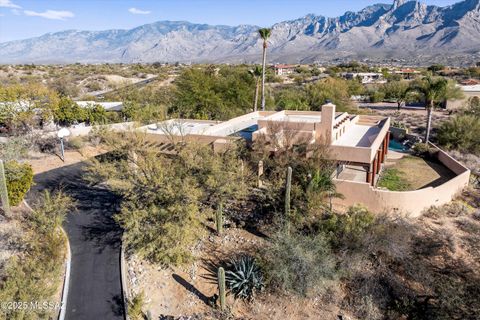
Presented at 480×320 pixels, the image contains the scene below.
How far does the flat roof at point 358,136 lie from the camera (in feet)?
84.1

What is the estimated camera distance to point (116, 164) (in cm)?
2019

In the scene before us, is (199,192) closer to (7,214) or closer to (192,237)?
(192,237)

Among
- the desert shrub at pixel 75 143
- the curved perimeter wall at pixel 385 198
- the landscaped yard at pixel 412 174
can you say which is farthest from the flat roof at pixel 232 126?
the desert shrub at pixel 75 143

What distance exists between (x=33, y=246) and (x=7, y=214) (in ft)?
12.2

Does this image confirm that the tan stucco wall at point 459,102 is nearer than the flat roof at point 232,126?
No

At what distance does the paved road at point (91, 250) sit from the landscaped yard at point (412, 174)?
18.6m

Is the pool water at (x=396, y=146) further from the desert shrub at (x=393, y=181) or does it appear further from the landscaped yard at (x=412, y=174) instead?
the desert shrub at (x=393, y=181)

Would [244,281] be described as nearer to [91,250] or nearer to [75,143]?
[91,250]

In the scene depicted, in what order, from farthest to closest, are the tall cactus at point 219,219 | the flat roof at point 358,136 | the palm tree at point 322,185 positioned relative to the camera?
the flat roof at point 358,136, the palm tree at point 322,185, the tall cactus at point 219,219

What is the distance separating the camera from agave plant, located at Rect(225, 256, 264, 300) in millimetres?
15766

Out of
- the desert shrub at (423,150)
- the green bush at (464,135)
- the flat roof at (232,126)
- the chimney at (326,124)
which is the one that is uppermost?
the chimney at (326,124)

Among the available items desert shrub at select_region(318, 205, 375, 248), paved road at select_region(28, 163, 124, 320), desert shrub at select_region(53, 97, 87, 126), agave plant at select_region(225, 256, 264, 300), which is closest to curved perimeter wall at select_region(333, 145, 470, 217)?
desert shrub at select_region(318, 205, 375, 248)

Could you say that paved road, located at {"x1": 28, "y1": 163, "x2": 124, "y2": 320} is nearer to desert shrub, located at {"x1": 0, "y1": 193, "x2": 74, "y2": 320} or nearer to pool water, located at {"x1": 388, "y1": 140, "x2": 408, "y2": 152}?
desert shrub, located at {"x1": 0, "y1": 193, "x2": 74, "y2": 320}

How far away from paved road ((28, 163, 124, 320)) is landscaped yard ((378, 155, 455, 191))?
61.2 ft
